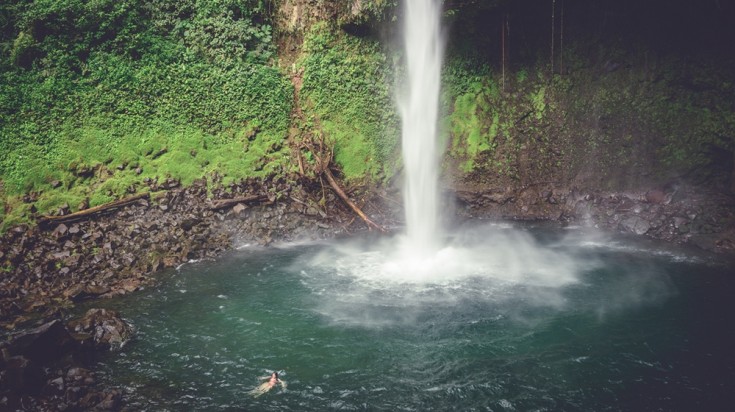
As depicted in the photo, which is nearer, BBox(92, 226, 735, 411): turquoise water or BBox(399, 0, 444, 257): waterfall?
BBox(92, 226, 735, 411): turquoise water

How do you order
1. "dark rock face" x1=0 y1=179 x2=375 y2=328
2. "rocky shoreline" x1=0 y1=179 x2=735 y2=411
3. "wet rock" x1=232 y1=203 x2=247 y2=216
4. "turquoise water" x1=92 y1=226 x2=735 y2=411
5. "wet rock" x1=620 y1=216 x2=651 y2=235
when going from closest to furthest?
"turquoise water" x1=92 y1=226 x2=735 y2=411, "rocky shoreline" x1=0 y1=179 x2=735 y2=411, "dark rock face" x1=0 y1=179 x2=375 y2=328, "wet rock" x1=232 y1=203 x2=247 y2=216, "wet rock" x1=620 y1=216 x2=651 y2=235

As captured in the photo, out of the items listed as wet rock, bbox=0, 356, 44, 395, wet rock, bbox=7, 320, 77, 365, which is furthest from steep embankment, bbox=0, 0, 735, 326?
wet rock, bbox=0, 356, 44, 395

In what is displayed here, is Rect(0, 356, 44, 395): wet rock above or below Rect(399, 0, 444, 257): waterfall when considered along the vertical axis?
below

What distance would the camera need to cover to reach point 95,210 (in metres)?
13.1

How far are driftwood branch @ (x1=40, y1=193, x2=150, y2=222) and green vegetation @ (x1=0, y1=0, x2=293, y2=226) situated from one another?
33 cm

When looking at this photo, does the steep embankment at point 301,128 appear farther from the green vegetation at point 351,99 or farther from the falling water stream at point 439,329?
the falling water stream at point 439,329

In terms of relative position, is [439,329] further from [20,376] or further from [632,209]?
[632,209]

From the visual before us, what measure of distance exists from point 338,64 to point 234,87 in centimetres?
393

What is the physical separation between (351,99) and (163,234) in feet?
Result: 26.9

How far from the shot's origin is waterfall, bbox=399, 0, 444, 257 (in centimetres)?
1638

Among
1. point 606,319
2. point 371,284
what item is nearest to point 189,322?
point 371,284

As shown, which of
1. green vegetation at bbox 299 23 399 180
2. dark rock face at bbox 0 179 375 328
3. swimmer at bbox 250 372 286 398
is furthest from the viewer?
green vegetation at bbox 299 23 399 180

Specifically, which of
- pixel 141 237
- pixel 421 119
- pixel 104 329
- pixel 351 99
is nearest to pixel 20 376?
pixel 104 329

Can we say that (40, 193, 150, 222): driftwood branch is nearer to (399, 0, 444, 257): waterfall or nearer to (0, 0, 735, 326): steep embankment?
(0, 0, 735, 326): steep embankment
